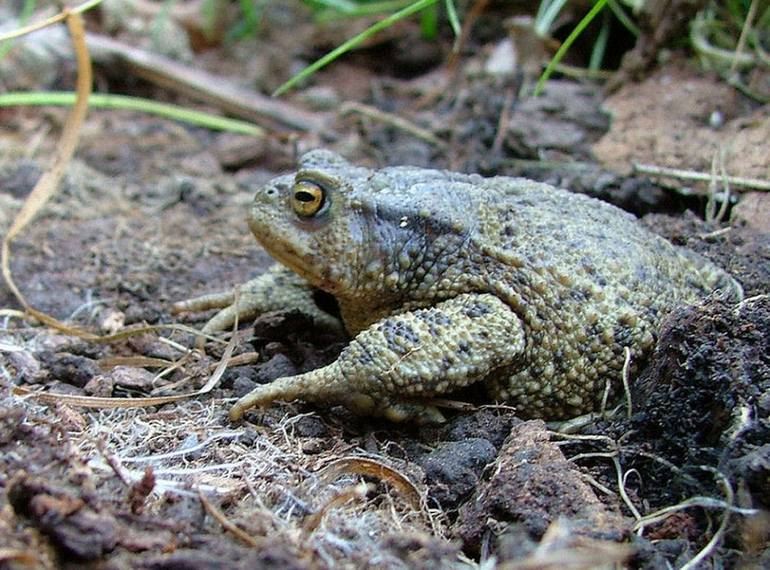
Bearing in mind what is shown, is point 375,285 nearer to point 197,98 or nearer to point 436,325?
point 436,325

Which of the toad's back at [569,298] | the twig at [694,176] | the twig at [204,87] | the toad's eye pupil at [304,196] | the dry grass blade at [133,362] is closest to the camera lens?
the toad's back at [569,298]

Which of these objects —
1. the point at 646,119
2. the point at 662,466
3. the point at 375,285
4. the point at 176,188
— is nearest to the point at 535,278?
the point at 375,285

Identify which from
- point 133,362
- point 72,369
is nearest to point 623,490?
point 133,362

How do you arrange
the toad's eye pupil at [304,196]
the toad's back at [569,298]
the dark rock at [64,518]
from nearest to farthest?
the dark rock at [64,518] → the toad's back at [569,298] → the toad's eye pupil at [304,196]

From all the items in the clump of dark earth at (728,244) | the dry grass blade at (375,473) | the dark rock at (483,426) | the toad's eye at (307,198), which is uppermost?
the toad's eye at (307,198)

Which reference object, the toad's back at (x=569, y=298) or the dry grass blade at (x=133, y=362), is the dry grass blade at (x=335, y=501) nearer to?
the toad's back at (x=569, y=298)

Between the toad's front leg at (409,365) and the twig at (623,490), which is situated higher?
the toad's front leg at (409,365)

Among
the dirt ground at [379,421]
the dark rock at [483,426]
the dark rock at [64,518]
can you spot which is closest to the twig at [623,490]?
the dirt ground at [379,421]
